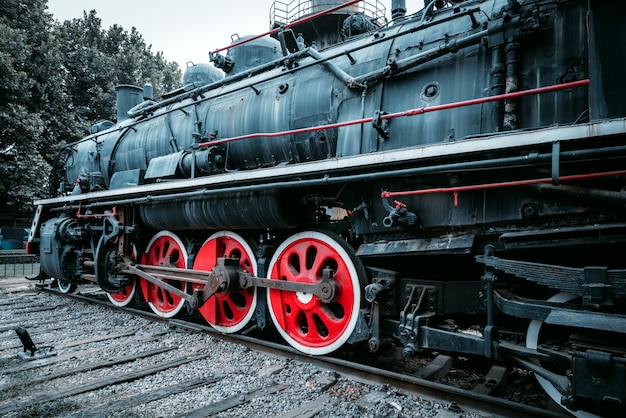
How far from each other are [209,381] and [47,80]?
20.4m

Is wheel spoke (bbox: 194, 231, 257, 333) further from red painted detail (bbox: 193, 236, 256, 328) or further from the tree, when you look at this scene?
the tree

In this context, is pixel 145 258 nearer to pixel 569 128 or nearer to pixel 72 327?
pixel 72 327

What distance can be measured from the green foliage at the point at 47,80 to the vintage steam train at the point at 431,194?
49.1 ft

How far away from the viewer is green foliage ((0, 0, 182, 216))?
55.9 feet

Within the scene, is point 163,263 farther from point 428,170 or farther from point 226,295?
point 428,170

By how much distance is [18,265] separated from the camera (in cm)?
1370

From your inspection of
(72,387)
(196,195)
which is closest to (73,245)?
(196,195)

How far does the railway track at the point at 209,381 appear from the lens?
3.02 metres

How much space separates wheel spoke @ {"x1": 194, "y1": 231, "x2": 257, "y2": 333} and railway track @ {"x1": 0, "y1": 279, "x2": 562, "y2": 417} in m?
0.19

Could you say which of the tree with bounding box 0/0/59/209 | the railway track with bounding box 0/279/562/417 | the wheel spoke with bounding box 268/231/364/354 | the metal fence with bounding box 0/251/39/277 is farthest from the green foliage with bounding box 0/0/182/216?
the wheel spoke with bounding box 268/231/364/354

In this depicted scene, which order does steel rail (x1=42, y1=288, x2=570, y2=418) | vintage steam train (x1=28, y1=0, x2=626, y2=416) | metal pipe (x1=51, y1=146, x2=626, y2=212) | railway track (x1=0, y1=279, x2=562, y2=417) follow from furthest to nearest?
railway track (x1=0, y1=279, x2=562, y2=417) < steel rail (x1=42, y1=288, x2=570, y2=418) < vintage steam train (x1=28, y1=0, x2=626, y2=416) < metal pipe (x1=51, y1=146, x2=626, y2=212)

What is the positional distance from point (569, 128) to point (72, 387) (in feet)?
13.5

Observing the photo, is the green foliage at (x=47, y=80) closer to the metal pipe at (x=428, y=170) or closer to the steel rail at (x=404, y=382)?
the metal pipe at (x=428, y=170)

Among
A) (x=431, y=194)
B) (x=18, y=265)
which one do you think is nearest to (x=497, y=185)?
(x=431, y=194)
